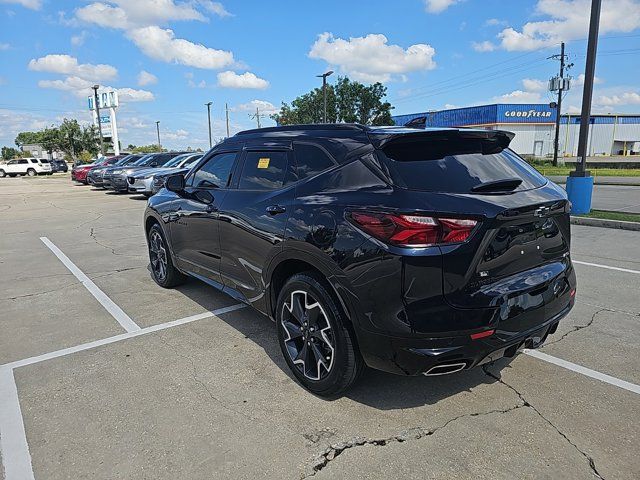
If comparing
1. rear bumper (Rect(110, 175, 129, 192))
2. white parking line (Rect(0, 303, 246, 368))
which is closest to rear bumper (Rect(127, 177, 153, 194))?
rear bumper (Rect(110, 175, 129, 192))

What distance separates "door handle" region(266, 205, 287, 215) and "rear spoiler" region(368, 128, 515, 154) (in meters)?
0.82

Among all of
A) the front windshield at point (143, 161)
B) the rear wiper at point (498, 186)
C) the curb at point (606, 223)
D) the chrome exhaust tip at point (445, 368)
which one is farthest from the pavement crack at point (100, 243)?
the front windshield at point (143, 161)

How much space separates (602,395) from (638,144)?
90.4 metres

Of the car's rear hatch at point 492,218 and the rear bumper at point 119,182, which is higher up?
the car's rear hatch at point 492,218

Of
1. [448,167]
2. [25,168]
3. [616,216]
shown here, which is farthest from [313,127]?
[25,168]

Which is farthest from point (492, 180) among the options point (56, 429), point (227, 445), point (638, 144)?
point (638, 144)

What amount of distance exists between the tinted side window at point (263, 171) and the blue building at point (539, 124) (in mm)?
56310

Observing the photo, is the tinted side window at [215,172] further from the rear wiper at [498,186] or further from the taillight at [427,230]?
the rear wiper at [498,186]

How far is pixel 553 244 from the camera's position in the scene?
3.02 meters

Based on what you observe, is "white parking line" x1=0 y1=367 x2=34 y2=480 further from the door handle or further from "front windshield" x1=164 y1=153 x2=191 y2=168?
"front windshield" x1=164 y1=153 x2=191 y2=168

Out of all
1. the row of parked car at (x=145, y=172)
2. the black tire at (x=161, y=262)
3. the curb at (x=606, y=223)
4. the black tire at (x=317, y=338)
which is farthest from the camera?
the row of parked car at (x=145, y=172)

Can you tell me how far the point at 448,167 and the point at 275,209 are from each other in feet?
4.19

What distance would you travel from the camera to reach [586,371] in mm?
3428

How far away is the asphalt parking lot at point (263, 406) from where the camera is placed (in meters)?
2.48
